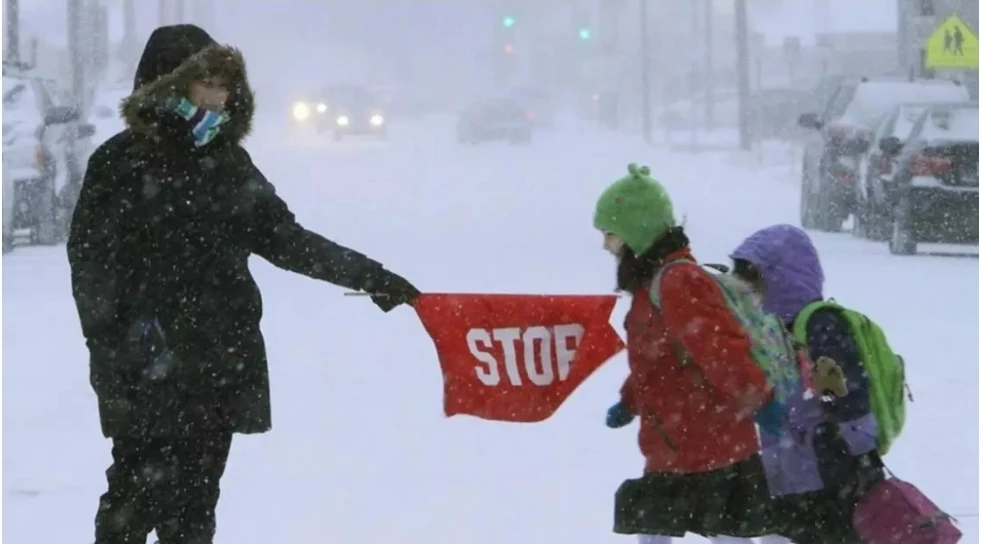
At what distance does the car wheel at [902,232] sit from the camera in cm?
1669

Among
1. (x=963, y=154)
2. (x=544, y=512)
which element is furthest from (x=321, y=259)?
(x=963, y=154)

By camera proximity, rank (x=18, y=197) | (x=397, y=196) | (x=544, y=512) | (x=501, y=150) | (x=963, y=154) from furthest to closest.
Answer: (x=501, y=150), (x=397, y=196), (x=18, y=197), (x=963, y=154), (x=544, y=512)

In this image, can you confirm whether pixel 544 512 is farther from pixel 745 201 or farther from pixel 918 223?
pixel 745 201

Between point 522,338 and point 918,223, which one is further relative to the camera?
point 918,223

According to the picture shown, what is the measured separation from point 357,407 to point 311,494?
2008 mm

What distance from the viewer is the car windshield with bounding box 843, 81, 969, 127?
19.7 metres

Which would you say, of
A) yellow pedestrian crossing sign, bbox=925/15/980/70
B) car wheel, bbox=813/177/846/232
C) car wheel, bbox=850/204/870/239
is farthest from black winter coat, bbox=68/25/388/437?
yellow pedestrian crossing sign, bbox=925/15/980/70

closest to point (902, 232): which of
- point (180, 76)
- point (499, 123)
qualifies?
point (180, 76)

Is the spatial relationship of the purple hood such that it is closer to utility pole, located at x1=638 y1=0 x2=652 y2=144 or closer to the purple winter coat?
the purple winter coat

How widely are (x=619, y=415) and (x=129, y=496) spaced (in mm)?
1217

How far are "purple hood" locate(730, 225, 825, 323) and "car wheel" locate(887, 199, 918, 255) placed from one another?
12.4 meters

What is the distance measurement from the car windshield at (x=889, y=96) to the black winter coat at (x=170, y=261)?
15.5 metres

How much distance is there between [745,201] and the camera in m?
26.9

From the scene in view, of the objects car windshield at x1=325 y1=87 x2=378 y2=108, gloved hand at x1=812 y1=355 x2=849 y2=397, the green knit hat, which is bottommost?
car windshield at x1=325 y1=87 x2=378 y2=108
